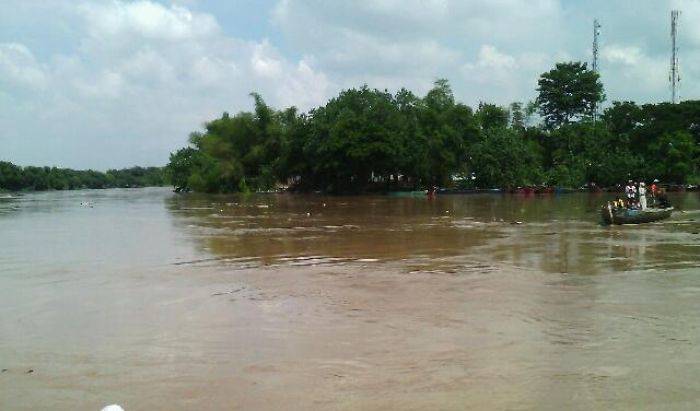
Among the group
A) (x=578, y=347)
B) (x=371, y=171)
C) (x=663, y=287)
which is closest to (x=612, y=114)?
(x=371, y=171)

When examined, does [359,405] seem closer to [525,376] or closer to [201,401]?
[201,401]

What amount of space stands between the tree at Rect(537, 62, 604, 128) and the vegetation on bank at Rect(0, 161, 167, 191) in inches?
2099

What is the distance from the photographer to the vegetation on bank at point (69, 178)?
99.4m

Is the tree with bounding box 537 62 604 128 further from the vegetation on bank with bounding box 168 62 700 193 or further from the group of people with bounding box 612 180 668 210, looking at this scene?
the group of people with bounding box 612 180 668 210

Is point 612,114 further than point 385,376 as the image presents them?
Yes

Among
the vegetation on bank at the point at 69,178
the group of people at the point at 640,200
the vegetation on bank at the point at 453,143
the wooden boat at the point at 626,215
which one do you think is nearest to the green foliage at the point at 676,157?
the vegetation on bank at the point at 453,143

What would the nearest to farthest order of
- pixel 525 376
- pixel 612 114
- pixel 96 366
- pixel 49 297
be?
1. pixel 525 376
2. pixel 96 366
3. pixel 49 297
4. pixel 612 114

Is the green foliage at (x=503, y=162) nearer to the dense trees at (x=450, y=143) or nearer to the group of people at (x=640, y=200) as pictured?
the dense trees at (x=450, y=143)

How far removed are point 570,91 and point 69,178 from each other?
311 feet

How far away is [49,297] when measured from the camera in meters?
10.7

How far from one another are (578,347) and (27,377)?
5.97m

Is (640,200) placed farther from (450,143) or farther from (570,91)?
(570,91)

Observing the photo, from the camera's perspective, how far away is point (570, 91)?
207ft

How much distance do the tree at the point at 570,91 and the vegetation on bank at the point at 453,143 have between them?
10 cm
